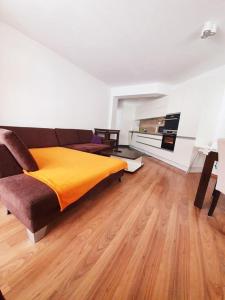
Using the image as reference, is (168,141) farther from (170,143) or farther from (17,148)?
(17,148)

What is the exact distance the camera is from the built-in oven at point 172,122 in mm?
3391

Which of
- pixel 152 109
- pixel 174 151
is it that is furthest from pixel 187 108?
pixel 152 109

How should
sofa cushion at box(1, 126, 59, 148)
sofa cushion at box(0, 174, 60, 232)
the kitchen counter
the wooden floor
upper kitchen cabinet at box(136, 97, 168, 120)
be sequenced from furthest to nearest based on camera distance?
1. upper kitchen cabinet at box(136, 97, 168, 120)
2. the kitchen counter
3. sofa cushion at box(1, 126, 59, 148)
4. sofa cushion at box(0, 174, 60, 232)
5. the wooden floor

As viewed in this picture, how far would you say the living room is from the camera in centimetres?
83

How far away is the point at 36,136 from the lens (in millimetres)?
2434

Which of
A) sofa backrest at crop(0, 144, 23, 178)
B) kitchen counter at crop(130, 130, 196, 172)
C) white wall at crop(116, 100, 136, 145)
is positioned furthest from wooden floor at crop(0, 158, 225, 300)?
white wall at crop(116, 100, 136, 145)

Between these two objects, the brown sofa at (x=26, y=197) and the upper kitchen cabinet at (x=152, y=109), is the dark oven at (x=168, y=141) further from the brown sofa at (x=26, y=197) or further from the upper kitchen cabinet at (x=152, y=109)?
the brown sofa at (x=26, y=197)

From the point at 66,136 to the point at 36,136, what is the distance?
2.28ft

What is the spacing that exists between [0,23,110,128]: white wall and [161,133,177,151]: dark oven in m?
2.48

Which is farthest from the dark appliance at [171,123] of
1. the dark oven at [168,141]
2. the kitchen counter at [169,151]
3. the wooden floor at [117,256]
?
the wooden floor at [117,256]

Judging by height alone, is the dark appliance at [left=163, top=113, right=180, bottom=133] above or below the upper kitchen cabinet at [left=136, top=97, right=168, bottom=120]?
below

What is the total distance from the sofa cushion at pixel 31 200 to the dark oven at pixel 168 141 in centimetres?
331

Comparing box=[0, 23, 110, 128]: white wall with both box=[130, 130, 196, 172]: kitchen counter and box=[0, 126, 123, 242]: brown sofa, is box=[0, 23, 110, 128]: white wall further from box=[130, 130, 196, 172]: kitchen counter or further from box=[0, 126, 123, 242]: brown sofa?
box=[130, 130, 196, 172]: kitchen counter

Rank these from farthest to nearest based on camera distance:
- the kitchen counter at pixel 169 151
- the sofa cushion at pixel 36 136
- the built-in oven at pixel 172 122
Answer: the built-in oven at pixel 172 122
the kitchen counter at pixel 169 151
the sofa cushion at pixel 36 136
